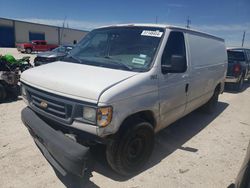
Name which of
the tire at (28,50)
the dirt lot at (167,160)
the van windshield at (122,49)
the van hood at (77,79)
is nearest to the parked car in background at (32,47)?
the tire at (28,50)

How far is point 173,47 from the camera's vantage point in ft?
12.6

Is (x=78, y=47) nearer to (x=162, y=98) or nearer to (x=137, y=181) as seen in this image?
(x=162, y=98)

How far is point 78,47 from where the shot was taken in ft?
14.3

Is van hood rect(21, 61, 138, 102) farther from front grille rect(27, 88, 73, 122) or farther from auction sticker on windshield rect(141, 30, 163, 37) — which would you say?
auction sticker on windshield rect(141, 30, 163, 37)

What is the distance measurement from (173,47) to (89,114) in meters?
2.07

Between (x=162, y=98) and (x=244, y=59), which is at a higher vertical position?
(x=244, y=59)

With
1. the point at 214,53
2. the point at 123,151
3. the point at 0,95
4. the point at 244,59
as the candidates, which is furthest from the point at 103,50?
the point at 244,59

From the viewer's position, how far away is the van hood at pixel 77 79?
8.68 feet

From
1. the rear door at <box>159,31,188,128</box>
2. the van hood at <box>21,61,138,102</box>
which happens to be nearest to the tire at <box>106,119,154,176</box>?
the rear door at <box>159,31,188,128</box>

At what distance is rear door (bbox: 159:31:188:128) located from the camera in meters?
3.56

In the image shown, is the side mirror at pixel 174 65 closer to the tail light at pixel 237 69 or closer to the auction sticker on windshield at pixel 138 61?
the auction sticker on windshield at pixel 138 61

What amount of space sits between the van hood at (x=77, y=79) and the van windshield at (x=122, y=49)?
241 mm

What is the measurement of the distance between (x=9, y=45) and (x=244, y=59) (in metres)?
44.9

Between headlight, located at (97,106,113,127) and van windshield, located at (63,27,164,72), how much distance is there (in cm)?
86
